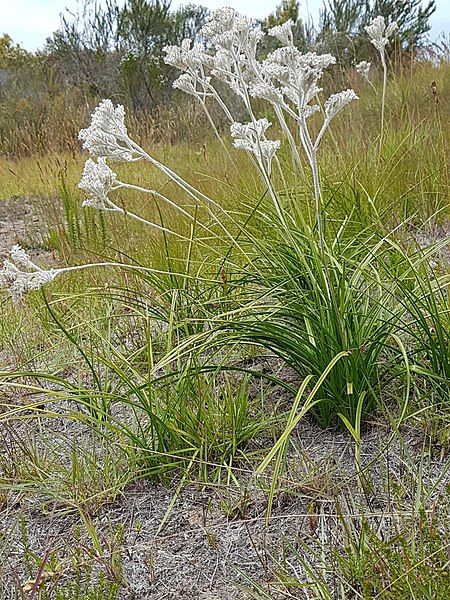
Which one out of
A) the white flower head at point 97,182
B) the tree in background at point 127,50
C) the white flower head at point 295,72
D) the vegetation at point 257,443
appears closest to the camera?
the vegetation at point 257,443

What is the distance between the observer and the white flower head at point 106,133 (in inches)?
75.4

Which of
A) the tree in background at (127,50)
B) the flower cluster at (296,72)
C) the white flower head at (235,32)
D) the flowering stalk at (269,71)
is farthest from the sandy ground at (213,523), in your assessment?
the tree in background at (127,50)

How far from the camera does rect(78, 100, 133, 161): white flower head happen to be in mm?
1915

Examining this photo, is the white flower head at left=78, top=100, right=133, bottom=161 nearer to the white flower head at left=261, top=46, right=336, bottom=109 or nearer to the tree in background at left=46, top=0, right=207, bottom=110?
the white flower head at left=261, top=46, right=336, bottom=109

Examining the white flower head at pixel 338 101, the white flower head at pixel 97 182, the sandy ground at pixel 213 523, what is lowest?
the sandy ground at pixel 213 523

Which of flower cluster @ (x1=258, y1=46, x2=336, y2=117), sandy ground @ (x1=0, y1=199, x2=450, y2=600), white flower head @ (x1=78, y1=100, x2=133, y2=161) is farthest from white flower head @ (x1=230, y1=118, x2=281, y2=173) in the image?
sandy ground @ (x1=0, y1=199, x2=450, y2=600)

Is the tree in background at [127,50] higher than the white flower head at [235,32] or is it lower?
higher

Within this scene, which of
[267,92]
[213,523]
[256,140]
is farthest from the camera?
[256,140]

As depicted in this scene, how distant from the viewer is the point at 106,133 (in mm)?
1954

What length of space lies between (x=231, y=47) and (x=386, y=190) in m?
1.69

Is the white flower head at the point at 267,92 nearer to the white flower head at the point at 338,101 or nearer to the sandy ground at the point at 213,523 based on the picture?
the white flower head at the point at 338,101

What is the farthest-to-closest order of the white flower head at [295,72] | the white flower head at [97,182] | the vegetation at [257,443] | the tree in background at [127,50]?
the tree in background at [127,50]
the white flower head at [97,182]
the white flower head at [295,72]
the vegetation at [257,443]

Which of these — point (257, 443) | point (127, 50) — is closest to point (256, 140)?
point (257, 443)

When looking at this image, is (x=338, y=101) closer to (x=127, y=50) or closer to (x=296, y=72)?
(x=296, y=72)
